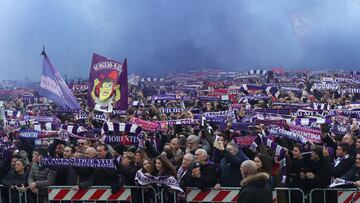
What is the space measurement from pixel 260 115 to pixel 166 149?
5.56m

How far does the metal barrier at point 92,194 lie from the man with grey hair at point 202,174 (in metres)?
0.80

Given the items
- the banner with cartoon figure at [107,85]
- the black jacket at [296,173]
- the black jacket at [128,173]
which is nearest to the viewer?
the black jacket at [296,173]

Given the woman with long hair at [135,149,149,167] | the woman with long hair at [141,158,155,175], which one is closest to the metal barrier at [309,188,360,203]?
the woman with long hair at [141,158,155,175]

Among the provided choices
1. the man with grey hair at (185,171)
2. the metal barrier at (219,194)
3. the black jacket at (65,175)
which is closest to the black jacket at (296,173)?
the metal barrier at (219,194)

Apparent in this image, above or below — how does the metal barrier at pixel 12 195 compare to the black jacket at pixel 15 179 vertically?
below

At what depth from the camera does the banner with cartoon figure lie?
1928 centimetres

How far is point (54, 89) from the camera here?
68.3 feet

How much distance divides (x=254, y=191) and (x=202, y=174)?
7.23ft

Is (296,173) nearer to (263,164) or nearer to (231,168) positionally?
(231,168)

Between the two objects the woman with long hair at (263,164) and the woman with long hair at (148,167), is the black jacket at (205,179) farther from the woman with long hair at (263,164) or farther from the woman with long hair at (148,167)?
the woman with long hair at (263,164)

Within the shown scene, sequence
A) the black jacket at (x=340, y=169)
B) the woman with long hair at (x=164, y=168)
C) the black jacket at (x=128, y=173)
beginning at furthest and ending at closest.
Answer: the black jacket at (x=128, y=173)
the black jacket at (x=340, y=169)
the woman with long hair at (x=164, y=168)

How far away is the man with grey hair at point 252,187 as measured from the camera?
7227 millimetres

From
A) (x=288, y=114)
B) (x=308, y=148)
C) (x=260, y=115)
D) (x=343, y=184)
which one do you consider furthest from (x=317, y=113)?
(x=343, y=184)

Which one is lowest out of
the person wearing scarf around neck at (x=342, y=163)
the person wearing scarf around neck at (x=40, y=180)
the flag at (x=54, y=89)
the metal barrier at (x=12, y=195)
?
the metal barrier at (x=12, y=195)
